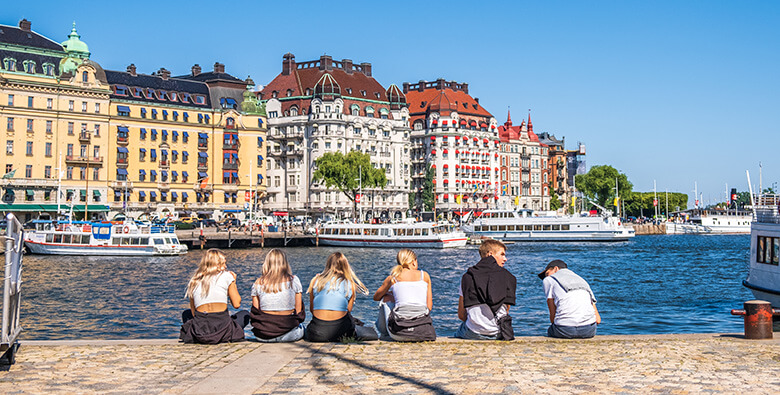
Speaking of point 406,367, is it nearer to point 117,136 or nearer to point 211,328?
point 211,328

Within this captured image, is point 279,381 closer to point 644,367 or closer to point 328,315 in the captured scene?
point 328,315

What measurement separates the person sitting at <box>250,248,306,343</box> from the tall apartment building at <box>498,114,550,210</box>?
Answer: 165 meters

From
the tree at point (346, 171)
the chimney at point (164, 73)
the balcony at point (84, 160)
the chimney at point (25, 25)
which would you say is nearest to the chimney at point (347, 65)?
the tree at point (346, 171)

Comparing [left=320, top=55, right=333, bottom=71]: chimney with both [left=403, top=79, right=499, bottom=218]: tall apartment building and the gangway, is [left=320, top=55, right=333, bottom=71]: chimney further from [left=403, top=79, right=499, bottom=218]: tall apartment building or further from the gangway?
the gangway

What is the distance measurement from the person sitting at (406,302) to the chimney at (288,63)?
456 feet

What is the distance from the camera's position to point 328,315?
52.6ft

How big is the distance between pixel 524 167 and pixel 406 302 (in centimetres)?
17686

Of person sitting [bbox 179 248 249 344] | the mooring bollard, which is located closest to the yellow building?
person sitting [bbox 179 248 249 344]

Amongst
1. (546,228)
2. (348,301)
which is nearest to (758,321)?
(348,301)

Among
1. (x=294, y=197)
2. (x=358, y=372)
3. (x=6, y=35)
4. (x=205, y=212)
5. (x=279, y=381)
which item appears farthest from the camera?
(x=294, y=197)

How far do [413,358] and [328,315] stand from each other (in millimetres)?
2202

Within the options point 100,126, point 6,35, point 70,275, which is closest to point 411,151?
point 100,126

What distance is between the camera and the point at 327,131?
144m

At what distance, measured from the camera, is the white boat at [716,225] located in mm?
165375
